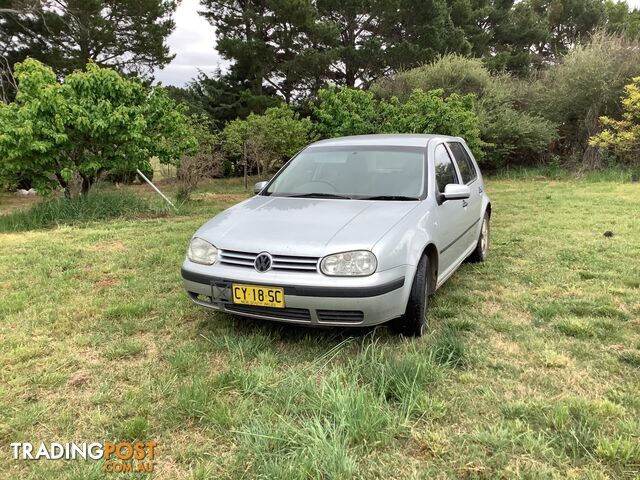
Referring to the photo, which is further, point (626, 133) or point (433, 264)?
point (626, 133)

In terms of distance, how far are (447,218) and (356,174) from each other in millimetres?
841

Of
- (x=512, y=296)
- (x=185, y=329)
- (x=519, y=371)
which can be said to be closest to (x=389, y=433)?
(x=519, y=371)

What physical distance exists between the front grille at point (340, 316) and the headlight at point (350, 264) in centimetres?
23

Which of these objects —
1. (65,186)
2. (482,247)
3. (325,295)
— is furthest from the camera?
(65,186)

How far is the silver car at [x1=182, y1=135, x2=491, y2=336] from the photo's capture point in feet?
9.30

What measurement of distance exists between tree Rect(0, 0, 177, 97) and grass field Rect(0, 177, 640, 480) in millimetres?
15755

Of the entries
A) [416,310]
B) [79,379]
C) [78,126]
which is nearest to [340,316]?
[416,310]

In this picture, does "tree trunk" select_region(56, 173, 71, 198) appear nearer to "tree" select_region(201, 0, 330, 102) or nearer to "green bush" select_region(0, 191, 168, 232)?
"green bush" select_region(0, 191, 168, 232)

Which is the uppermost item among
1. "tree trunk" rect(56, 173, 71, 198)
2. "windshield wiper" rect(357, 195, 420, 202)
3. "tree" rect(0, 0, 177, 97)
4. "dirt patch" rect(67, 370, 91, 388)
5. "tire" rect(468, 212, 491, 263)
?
"tree" rect(0, 0, 177, 97)

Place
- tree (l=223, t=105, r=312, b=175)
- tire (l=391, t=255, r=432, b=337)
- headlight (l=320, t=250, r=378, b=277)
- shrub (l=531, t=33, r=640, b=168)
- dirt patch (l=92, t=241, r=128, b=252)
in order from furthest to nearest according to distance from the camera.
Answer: shrub (l=531, t=33, r=640, b=168) → tree (l=223, t=105, r=312, b=175) → dirt patch (l=92, t=241, r=128, b=252) → tire (l=391, t=255, r=432, b=337) → headlight (l=320, t=250, r=378, b=277)

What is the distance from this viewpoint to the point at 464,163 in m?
5.02

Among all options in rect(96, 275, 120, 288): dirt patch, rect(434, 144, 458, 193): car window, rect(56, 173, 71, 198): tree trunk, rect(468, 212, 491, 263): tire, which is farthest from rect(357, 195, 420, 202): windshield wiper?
rect(56, 173, 71, 198): tree trunk

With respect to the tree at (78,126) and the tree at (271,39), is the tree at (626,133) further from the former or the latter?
the tree at (78,126)

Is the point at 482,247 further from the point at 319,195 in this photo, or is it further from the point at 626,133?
the point at 626,133
